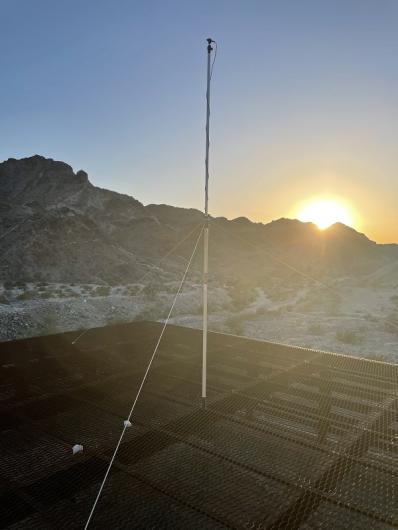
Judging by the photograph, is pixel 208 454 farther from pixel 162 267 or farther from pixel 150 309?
pixel 162 267

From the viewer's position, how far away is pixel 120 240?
225 feet

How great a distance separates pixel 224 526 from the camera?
3.67 metres

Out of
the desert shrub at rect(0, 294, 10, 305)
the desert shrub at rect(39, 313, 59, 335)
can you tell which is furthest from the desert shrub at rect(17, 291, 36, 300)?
the desert shrub at rect(39, 313, 59, 335)

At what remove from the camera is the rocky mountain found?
45.9m

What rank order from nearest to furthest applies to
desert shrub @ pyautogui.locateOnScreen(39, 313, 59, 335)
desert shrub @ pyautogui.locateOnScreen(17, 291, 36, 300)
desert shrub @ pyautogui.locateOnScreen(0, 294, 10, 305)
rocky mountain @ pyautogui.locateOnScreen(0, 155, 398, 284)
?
1. desert shrub @ pyautogui.locateOnScreen(39, 313, 59, 335)
2. desert shrub @ pyautogui.locateOnScreen(0, 294, 10, 305)
3. desert shrub @ pyautogui.locateOnScreen(17, 291, 36, 300)
4. rocky mountain @ pyautogui.locateOnScreen(0, 155, 398, 284)

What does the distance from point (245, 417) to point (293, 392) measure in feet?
4.44

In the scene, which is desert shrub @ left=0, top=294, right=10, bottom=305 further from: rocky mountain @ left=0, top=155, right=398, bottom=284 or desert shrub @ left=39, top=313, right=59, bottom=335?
rocky mountain @ left=0, top=155, right=398, bottom=284

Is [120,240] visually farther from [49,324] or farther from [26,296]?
[49,324]

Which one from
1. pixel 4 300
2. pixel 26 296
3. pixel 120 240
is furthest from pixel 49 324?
pixel 120 240

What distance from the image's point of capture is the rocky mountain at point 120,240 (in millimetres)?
45938

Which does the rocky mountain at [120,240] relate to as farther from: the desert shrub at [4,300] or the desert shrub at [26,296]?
the desert shrub at [4,300]

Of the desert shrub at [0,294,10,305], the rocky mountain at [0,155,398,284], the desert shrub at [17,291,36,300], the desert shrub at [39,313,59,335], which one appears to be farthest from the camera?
the rocky mountain at [0,155,398,284]

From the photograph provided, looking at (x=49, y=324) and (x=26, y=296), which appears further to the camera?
(x=26, y=296)

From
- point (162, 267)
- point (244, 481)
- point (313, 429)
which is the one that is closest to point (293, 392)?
point (313, 429)
